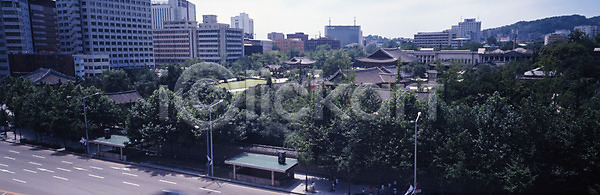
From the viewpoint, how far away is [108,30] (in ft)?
300

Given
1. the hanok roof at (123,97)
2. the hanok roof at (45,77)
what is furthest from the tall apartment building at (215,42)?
the hanok roof at (123,97)

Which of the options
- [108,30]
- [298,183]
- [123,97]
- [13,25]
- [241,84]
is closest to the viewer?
[298,183]

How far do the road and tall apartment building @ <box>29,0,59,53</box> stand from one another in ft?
219

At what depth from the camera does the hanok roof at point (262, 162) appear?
1020 inches

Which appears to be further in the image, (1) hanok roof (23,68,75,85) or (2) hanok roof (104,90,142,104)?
(1) hanok roof (23,68,75,85)

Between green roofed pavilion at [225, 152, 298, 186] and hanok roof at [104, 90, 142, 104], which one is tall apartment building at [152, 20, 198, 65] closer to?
hanok roof at [104, 90, 142, 104]

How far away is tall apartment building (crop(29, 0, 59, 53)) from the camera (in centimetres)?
8616

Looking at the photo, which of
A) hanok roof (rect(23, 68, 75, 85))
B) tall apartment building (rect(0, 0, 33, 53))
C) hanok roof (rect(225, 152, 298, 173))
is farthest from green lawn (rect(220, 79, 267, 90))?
hanok roof (rect(225, 152, 298, 173))

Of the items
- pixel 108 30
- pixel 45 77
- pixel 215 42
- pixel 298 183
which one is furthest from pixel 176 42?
pixel 298 183

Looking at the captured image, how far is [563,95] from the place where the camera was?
1362 inches

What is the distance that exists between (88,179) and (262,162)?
13.1 m

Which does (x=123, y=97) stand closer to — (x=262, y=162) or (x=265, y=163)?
(x=262, y=162)

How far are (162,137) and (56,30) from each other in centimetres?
8349

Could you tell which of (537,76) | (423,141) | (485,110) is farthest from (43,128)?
(537,76)
